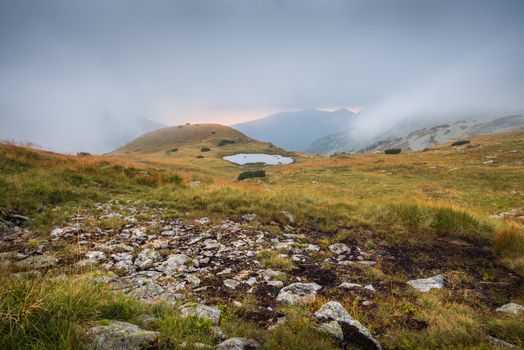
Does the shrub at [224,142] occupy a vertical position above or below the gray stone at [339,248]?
above

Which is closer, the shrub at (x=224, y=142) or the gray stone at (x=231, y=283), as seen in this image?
the gray stone at (x=231, y=283)

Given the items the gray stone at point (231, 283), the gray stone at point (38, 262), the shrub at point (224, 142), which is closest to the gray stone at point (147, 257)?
the gray stone at point (38, 262)

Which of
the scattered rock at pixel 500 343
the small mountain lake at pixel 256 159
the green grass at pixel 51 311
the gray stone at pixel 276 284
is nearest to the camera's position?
the green grass at pixel 51 311

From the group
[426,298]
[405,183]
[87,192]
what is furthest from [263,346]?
[405,183]

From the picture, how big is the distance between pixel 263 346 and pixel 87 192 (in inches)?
478

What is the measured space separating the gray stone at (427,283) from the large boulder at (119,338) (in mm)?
5614

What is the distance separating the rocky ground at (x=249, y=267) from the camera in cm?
484

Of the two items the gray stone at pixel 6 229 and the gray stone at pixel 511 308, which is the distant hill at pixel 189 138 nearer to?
the gray stone at pixel 6 229

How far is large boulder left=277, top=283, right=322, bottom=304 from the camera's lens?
5480 mm

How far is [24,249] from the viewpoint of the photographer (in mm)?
7250

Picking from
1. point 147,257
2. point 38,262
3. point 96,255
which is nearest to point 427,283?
point 147,257

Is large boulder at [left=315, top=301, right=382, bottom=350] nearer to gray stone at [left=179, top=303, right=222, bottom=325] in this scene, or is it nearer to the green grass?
gray stone at [left=179, top=303, right=222, bottom=325]

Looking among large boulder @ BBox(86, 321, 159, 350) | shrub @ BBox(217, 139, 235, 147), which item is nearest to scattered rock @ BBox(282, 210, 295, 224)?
large boulder @ BBox(86, 321, 159, 350)

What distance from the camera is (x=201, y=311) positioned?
4.64m
